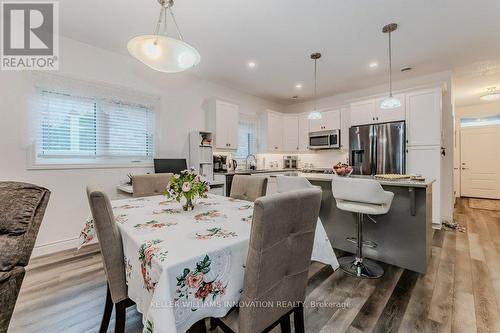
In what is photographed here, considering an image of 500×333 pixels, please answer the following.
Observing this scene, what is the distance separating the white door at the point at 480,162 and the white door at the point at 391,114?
14.0 ft

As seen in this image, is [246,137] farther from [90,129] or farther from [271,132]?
[90,129]

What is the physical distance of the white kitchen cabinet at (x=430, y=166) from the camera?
11.7 ft

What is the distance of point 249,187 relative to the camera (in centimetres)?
231

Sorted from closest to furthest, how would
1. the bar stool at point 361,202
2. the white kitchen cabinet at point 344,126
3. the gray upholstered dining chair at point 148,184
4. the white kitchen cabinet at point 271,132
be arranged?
the bar stool at point 361,202 < the gray upholstered dining chair at point 148,184 < the white kitchen cabinet at point 344,126 < the white kitchen cabinet at point 271,132

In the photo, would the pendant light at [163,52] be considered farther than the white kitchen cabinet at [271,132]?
No

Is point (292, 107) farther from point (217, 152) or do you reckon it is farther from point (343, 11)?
point (343, 11)

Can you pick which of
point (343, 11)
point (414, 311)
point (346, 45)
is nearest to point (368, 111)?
point (346, 45)

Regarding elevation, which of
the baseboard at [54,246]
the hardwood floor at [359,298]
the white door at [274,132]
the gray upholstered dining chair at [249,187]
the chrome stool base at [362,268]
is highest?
the white door at [274,132]

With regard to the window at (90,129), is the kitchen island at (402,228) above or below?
below

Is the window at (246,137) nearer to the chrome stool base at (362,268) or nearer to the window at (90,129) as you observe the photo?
the window at (90,129)

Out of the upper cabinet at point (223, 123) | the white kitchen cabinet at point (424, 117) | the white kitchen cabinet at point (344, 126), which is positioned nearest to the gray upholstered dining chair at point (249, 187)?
the upper cabinet at point (223, 123)

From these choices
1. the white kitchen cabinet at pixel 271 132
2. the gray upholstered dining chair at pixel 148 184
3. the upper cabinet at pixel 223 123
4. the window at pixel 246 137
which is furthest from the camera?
the white kitchen cabinet at pixel 271 132

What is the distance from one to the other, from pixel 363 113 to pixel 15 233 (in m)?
4.77

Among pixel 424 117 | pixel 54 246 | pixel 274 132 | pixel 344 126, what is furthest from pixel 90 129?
pixel 424 117
